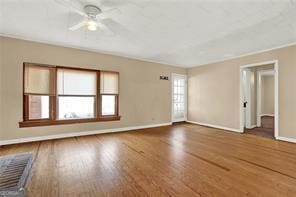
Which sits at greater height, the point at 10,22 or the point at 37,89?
the point at 10,22

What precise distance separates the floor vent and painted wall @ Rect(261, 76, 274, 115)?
11406mm

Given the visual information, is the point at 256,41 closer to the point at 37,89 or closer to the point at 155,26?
the point at 155,26

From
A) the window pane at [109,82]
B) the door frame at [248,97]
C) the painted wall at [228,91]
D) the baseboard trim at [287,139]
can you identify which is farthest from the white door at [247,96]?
the window pane at [109,82]

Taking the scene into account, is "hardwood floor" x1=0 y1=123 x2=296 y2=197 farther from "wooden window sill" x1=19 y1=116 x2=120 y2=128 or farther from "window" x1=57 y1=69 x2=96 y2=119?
"window" x1=57 y1=69 x2=96 y2=119

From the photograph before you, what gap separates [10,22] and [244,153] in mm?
5607

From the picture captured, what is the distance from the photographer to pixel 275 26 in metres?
3.14

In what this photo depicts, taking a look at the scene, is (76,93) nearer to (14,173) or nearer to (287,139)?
(14,173)

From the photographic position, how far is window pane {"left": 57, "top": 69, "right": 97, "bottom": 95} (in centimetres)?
448

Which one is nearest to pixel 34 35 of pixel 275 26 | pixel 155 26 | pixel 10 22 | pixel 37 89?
pixel 10 22

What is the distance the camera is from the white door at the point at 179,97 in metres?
7.06

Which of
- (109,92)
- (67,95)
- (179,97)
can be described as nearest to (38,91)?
(67,95)

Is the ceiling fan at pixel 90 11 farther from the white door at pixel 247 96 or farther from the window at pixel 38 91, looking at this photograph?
the white door at pixel 247 96

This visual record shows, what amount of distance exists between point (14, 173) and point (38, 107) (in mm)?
2216

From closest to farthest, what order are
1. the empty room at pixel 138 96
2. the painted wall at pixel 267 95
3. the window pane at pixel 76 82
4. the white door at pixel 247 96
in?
the empty room at pixel 138 96
the window pane at pixel 76 82
the white door at pixel 247 96
the painted wall at pixel 267 95
